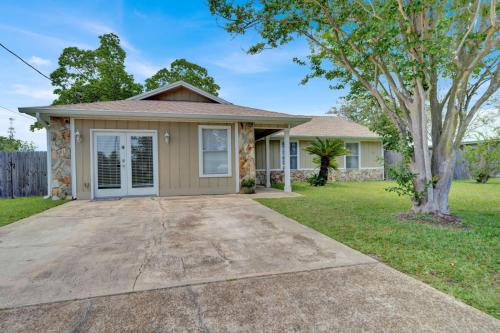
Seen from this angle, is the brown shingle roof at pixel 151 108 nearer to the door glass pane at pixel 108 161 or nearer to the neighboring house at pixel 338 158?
the door glass pane at pixel 108 161

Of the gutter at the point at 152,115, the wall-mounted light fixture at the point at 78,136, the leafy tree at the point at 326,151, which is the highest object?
the gutter at the point at 152,115

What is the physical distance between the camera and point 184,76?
2228cm

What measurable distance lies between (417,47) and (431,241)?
3281 mm

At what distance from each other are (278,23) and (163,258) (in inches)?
188

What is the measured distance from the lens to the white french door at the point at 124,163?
7.54m

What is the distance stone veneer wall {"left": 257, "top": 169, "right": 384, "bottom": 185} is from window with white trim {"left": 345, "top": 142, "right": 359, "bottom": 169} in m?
0.29

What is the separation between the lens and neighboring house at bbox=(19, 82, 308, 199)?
727 cm

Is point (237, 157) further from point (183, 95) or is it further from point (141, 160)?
point (183, 95)

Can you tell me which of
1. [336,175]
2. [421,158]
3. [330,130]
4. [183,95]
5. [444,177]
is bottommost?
[336,175]

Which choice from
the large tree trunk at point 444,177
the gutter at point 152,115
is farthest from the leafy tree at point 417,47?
the gutter at point 152,115

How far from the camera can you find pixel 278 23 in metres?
5.21

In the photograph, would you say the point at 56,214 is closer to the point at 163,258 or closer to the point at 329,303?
the point at 163,258

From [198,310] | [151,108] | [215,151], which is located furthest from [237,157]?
[198,310]

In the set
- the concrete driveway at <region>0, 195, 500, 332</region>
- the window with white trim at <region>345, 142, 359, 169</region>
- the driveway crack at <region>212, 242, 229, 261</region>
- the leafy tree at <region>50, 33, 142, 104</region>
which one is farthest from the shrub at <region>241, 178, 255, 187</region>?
the leafy tree at <region>50, 33, 142, 104</region>
